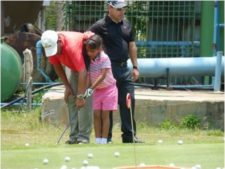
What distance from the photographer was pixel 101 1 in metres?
14.7

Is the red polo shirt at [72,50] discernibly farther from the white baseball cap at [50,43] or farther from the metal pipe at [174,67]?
the metal pipe at [174,67]

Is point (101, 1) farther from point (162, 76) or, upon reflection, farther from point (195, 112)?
point (195, 112)

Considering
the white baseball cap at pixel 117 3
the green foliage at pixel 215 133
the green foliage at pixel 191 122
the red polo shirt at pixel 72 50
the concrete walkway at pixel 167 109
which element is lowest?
the green foliage at pixel 215 133

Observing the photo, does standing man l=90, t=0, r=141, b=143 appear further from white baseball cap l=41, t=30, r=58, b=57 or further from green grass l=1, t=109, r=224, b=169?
green grass l=1, t=109, r=224, b=169

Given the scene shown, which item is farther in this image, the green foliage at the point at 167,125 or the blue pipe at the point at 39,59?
the blue pipe at the point at 39,59

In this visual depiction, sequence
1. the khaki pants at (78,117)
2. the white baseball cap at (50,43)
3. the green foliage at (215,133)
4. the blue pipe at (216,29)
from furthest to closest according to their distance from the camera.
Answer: the blue pipe at (216,29) → the green foliage at (215,133) → the khaki pants at (78,117) → the white baseball cap at (50,43)

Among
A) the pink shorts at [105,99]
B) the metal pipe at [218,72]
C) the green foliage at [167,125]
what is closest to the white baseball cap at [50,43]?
the pink shorts at [105,99]

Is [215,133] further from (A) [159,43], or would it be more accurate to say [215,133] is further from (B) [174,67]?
(A) [159,43]

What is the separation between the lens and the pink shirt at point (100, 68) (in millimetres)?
8133

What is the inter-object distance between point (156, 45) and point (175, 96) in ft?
11.1

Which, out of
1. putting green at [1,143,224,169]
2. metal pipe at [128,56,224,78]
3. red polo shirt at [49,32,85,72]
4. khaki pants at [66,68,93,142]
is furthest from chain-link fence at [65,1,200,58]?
putting green at [1,143,224,169]

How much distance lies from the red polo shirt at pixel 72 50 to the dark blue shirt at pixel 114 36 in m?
0.76

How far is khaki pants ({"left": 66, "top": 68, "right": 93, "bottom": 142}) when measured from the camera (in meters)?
8.08

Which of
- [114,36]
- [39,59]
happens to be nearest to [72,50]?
[114,36]
